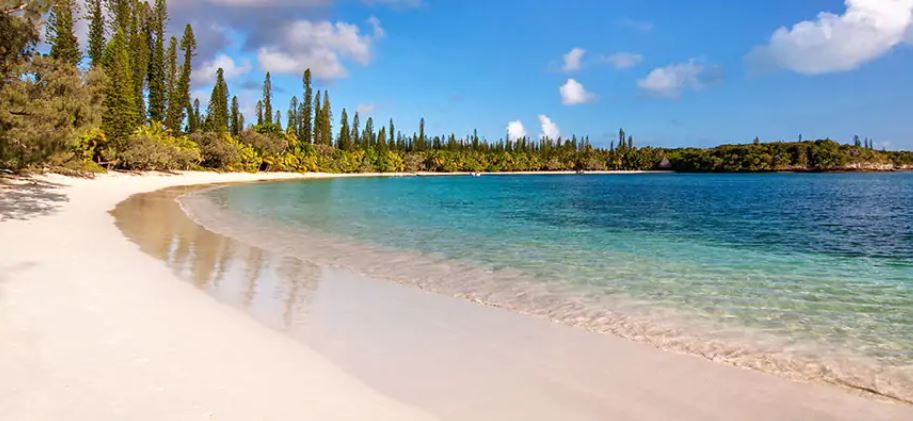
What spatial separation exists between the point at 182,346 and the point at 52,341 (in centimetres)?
128

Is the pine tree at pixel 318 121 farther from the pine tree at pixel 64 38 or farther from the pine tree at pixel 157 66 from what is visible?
the pine tree at pixel 64 38

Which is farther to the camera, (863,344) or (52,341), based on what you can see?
(863,344)

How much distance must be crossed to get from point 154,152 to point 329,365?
2053 inches

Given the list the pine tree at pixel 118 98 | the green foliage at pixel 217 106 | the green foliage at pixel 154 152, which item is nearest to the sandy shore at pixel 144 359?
the pine tree at pixel 118 98

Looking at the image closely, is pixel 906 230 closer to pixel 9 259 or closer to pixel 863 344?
pixel 863 344

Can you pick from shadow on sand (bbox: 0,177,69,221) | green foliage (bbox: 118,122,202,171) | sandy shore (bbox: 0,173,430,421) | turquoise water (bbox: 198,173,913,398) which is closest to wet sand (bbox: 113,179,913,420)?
sandy shore (bbox: 0,173,430,421)

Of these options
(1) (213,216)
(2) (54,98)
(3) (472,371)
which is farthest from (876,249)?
(2) (54,98)

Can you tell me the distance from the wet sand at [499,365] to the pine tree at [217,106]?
81949mm

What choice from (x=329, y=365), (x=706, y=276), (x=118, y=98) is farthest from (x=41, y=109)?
(x=118, y=98)

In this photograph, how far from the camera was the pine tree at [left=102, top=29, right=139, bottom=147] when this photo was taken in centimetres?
4434

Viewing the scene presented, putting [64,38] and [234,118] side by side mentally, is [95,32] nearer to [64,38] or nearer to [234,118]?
[64,38]

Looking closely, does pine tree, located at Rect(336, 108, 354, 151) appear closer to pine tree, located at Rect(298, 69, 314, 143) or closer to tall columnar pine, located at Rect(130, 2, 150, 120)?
pine tree, located at Rect(298, 69, 314, 143)

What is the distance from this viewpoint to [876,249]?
15422 mm

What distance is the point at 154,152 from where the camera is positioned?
1902 inches
